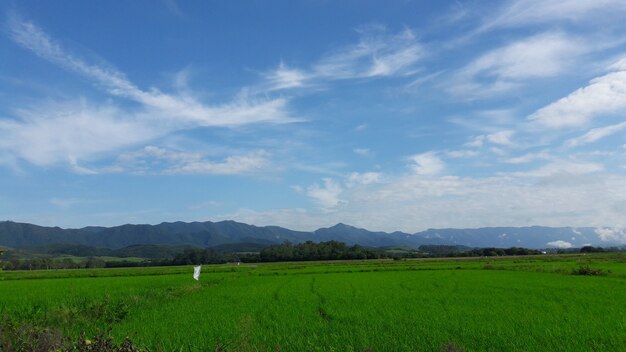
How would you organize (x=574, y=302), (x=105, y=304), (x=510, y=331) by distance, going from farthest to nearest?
1. (x=574, y=302)
2. (x=105, y=304)
3. (x=510, y=331)

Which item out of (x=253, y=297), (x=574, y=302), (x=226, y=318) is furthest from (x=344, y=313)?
(x=574, y=302)

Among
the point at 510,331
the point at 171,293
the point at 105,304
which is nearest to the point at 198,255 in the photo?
the point at 171,293

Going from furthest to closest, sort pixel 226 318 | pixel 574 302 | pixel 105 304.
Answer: pixel 574 302 → pixel 105 304 → pixel 226 318

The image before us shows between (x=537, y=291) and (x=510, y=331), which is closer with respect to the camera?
(x=510, y=331)

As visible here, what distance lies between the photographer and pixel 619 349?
27.6ft

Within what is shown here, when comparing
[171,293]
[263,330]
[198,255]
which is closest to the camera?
[263,330]

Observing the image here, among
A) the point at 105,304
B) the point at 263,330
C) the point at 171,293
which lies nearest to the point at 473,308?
the point at 263,330

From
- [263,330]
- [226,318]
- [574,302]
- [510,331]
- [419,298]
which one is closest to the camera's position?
[510,331]

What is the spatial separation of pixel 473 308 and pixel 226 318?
25.0ft

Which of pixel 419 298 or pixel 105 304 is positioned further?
pixel 419 298

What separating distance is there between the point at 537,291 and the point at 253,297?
12395mm

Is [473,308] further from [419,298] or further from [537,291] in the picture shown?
[537,291]

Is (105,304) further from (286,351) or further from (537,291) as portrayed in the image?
(537,291)

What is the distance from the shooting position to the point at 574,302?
15883 mm
